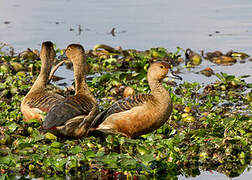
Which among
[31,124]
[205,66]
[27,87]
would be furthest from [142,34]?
[31,124]

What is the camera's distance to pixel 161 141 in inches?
277

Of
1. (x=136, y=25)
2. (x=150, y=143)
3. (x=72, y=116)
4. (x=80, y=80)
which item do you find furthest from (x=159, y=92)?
(x=136, y=25)

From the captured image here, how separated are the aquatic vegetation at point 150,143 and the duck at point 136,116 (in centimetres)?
16

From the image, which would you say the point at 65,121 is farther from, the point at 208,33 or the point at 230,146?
the point at 208,33

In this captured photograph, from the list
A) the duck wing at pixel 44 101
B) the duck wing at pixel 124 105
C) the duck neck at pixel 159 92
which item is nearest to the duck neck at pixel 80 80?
the duck wing at pixel 44 101

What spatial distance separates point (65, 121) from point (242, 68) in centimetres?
576

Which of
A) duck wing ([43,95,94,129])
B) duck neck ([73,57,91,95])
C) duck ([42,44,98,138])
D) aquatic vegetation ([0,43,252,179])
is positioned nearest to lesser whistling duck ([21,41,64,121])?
aquatic vegetation ([0,43,252,179])

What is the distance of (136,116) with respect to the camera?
7.57 metres

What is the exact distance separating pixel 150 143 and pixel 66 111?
116 centimetres

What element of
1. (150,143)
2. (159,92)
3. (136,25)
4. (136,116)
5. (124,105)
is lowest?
(150,143)

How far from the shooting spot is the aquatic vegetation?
6.51 meters

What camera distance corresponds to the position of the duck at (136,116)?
24.8 feet

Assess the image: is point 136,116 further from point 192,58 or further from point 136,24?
point 136,24

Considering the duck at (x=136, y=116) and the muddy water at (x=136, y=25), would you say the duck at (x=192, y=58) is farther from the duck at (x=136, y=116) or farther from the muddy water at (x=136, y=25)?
the duck at (x=136, y=116)
